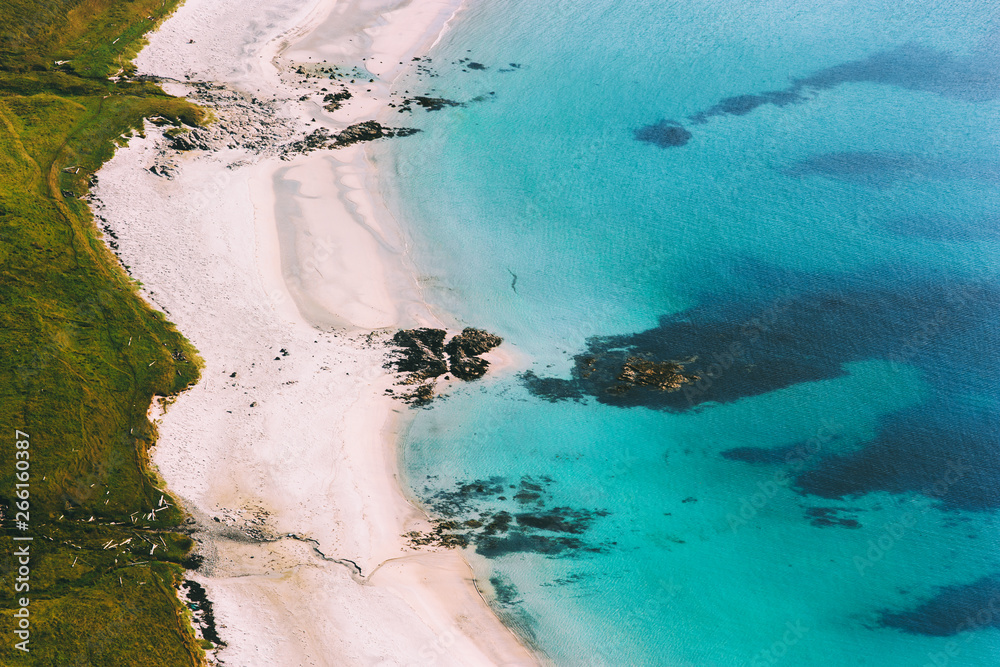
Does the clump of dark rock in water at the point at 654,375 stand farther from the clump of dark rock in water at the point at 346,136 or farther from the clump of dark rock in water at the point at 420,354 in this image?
the clump of dark rock in water at the point at 346,136

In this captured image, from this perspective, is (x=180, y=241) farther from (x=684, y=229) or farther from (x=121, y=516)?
(x=684, y=229)

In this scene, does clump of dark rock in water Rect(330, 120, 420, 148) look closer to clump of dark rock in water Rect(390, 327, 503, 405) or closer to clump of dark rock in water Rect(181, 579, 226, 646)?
clump of dark rock in water Rect(390, 327, 503, 405)

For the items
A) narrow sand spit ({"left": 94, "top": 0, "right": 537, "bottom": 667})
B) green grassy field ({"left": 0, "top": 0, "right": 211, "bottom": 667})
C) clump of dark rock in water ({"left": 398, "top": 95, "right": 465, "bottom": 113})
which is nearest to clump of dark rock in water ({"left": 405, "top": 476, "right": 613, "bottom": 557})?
narrow sand spit ({"left": 94, "top": 0, "right": 537, "bottom": 667})

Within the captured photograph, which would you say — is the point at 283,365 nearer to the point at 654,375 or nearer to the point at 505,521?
the point at 505,521

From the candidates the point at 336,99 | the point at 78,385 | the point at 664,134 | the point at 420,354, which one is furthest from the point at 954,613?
the point at 336,99

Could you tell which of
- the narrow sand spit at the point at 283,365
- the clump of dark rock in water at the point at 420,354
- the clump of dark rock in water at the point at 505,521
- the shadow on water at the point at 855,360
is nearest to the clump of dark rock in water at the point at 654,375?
the shadow on water at the point at 855,360

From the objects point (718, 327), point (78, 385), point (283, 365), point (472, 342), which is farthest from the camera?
point (718, 327)
